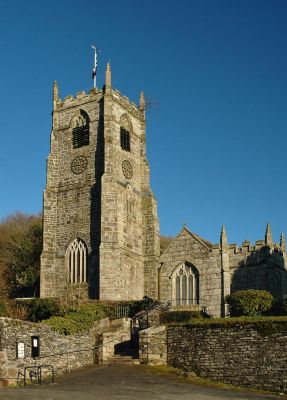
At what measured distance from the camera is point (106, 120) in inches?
1962

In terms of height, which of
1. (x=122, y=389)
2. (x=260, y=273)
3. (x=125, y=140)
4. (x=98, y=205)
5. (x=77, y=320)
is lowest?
(x=122, y=389)

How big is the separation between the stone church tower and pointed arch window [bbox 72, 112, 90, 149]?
2.9 inches

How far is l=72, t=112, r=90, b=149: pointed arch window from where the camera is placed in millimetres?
51125

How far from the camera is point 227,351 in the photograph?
2795 centimetres

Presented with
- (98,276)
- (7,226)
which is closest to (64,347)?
(98,276)

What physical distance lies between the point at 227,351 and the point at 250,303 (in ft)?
18.0

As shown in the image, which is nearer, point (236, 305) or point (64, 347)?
point (64, 347)

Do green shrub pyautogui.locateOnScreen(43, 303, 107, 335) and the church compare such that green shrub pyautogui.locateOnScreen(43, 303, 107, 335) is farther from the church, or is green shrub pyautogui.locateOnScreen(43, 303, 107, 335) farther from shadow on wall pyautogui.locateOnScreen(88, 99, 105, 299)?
the church

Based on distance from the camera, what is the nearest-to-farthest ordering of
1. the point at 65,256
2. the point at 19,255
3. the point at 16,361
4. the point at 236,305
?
the point at 16,361 → the point at 236,305 → the point at 65,256 → the point at 19,255

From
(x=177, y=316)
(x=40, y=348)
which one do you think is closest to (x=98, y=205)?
(x=177, y=316)

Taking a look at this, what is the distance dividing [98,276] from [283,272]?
42.6 feet

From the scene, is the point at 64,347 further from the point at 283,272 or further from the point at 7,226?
the point at 7,226

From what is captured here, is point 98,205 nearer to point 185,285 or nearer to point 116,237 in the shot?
point 116,237

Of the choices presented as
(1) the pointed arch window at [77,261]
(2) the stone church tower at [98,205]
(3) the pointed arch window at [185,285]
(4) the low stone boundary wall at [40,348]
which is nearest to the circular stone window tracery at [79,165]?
(2) the stone church tower at [98,205]
